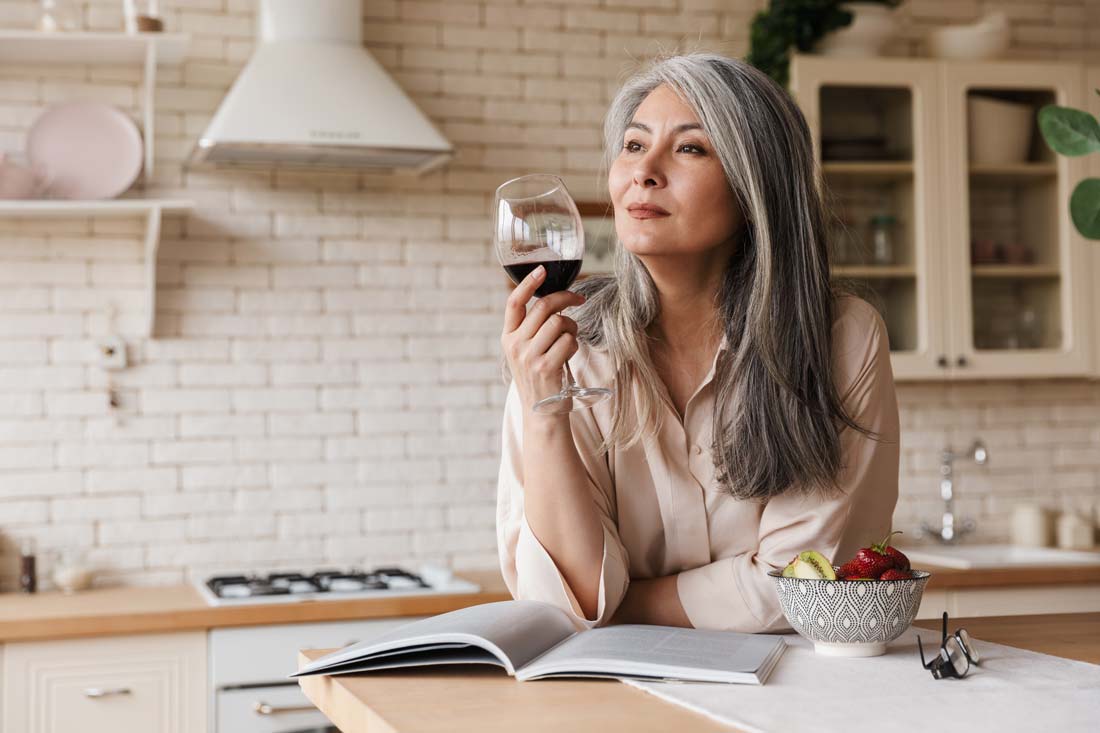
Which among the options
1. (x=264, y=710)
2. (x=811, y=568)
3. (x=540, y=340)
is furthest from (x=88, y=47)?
(x=811, y=568)

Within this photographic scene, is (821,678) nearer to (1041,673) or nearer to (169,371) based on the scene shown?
(1041,673)

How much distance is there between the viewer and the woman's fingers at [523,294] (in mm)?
1475

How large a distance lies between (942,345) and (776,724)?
298 centimetres

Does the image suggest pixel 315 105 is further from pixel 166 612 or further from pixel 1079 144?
pixel 1079 144

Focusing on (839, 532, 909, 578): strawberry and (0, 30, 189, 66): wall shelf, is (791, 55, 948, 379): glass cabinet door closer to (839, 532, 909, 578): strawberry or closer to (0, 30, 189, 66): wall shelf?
(0, 30, 189, 66): wall shelf

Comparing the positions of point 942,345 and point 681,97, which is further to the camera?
point 942,345

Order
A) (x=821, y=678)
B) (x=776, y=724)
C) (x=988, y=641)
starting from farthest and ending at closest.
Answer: (x=988, y=641) < (x=821, y=678) < (x=776, y=724)

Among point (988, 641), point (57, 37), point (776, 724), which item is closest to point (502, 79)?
point (57, 37)

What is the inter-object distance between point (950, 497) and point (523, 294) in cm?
289

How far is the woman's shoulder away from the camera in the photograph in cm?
171

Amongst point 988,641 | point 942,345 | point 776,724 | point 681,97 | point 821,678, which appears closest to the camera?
point 776,724

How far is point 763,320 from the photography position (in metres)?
1.70

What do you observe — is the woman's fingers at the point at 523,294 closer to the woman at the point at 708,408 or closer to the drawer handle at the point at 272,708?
the woman at the point at 708,408

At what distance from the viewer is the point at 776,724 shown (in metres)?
1.01
